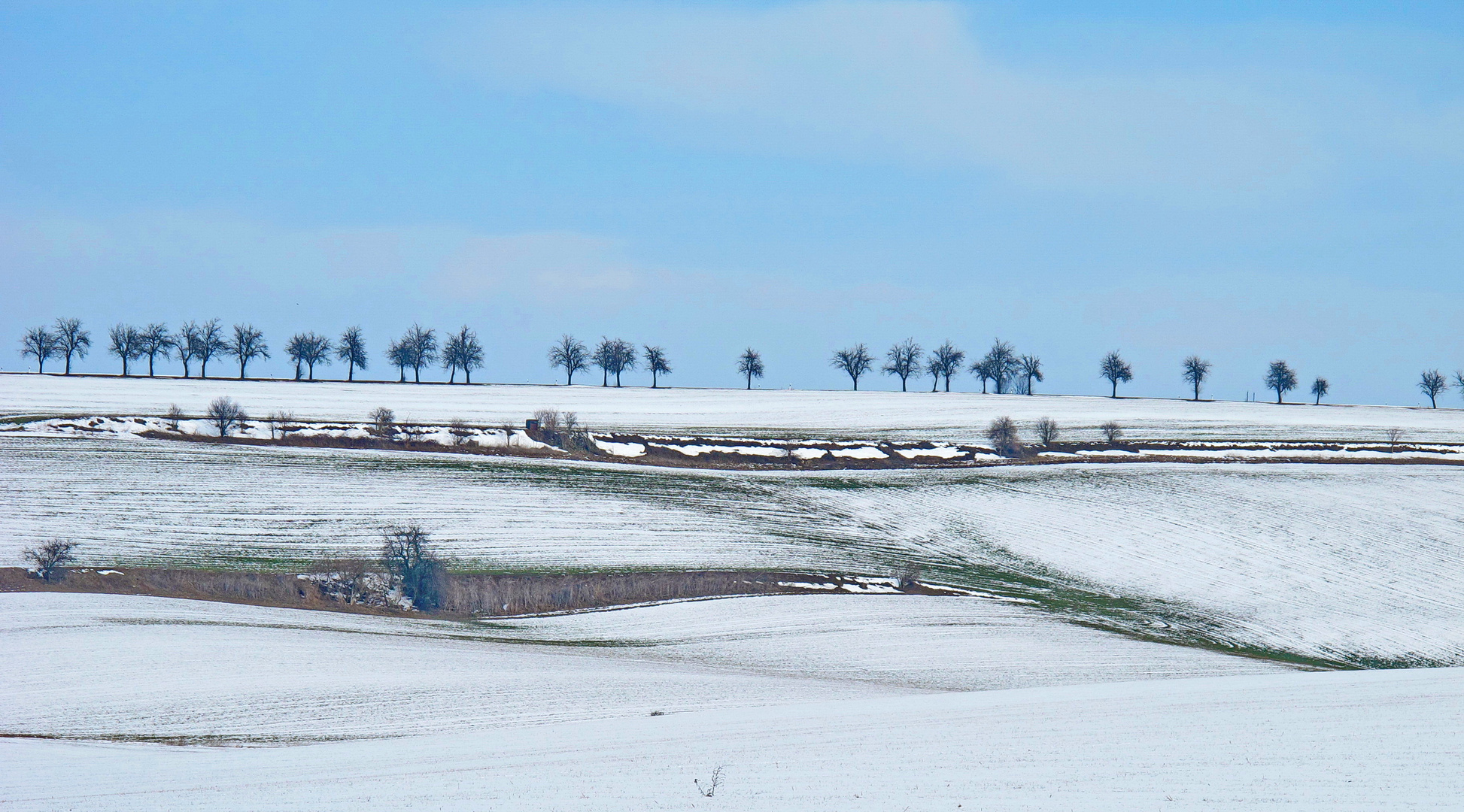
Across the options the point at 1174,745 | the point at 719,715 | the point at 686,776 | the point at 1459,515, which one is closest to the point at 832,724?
the point at 719,715

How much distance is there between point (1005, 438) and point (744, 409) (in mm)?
22558

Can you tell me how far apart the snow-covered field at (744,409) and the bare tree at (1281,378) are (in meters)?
15.4

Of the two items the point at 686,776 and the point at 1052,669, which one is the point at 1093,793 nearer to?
the point at 686,776

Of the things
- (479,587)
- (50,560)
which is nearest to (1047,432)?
(479,587)

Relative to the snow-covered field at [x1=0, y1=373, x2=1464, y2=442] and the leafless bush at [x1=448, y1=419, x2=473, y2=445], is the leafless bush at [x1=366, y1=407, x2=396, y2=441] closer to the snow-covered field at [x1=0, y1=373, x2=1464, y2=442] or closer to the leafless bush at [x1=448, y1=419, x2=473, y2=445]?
the leafless bush at [x1=448, y1=419, x2=473, y2=445]

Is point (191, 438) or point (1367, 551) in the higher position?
point (191, 438)

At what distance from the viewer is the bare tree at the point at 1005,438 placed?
55.7 m

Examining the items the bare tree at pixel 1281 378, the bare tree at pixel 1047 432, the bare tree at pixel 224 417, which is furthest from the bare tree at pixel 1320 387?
the bare tree at pixel 224 417

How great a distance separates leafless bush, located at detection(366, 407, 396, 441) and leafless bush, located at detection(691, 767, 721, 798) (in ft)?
145

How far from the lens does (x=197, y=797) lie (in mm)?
Answer: 11219

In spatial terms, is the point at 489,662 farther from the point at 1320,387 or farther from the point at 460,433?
the point at 1320,387

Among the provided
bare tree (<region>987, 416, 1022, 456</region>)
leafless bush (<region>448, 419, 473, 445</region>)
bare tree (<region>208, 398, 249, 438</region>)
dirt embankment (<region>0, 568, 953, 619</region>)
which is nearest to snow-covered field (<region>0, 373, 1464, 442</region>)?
bare tree (<region>987, 416, 1022, 456</region>)

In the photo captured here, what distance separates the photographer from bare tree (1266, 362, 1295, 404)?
103375mm

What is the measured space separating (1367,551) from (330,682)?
34.8 metres
